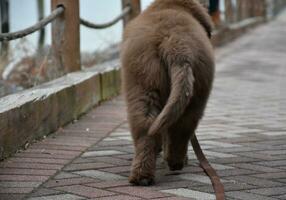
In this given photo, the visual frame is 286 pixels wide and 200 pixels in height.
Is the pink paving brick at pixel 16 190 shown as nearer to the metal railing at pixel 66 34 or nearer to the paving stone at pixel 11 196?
the paving stone at pixel 11 196

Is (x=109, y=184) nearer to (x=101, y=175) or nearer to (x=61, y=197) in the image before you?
(x=101, y=175)

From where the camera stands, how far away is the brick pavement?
14.1 feet

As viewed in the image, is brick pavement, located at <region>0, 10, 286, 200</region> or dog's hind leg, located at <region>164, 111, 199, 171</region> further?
dog's hind leg, located at <region>164, 111, 199, 171</region>

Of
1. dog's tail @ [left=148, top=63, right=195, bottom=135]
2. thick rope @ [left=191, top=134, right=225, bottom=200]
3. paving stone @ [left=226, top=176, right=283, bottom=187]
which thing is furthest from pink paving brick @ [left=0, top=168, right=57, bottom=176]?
paving stone @ [left=226, top=176, right=283, bottom=187]

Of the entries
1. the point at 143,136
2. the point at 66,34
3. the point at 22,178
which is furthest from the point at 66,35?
the point at 143,136

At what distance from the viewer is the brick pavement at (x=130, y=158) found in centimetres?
430

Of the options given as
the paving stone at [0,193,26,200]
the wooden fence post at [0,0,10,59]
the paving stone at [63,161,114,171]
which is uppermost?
the wooden fence post at [0,0,10,59]

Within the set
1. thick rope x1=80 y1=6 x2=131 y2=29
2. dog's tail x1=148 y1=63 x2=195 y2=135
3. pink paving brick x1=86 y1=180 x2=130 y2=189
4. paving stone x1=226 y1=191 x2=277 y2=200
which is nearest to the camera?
dog's tail x1=148 y1=63 x2=195 y2=135

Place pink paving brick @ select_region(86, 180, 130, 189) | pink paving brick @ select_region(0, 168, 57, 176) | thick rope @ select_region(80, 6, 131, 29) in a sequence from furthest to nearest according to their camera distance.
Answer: thick rope @ select_region(80, 6, 131, 29) < pink paving brick @ select_region(0, 168, 57, 176) < pink paving brick @ select_region(86, 180, 130, 189)

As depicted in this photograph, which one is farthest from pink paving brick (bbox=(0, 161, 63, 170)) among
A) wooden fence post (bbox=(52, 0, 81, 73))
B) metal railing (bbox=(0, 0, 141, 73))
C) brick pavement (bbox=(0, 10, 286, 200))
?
wooden fence post (bbox=(52, 0, 81, 73))

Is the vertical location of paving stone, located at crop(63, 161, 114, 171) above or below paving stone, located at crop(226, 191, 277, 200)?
below

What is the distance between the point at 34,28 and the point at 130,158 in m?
1.89

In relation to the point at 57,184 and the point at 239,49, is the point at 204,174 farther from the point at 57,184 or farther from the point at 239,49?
the point at 239,49

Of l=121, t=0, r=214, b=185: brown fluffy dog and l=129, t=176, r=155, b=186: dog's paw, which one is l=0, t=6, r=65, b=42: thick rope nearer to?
l=121, t=0, r=214, b=185: brown fluffy dog
